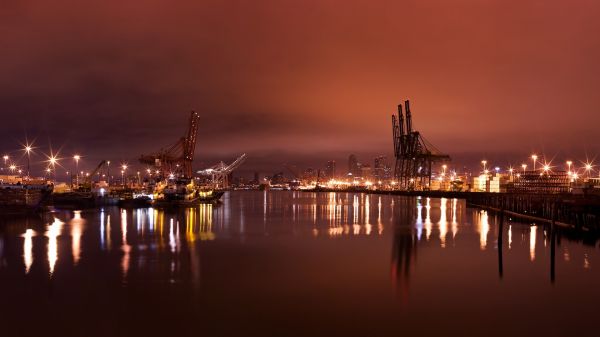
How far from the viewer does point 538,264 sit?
60.6 ft

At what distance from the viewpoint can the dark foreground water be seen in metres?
11.3

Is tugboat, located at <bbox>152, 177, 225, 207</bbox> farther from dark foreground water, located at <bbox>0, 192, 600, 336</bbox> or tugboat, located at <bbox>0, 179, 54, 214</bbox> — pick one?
dark foreground water, located at <bbox>0, 192, 600, 336</bbox>

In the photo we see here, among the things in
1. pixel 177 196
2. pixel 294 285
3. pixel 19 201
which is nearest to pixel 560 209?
pixel 294 285

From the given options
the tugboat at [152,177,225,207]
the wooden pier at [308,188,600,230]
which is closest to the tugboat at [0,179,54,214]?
the tugboat at [152,177,225,207]

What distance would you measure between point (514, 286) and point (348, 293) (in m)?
5.29

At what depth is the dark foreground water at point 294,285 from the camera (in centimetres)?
1126

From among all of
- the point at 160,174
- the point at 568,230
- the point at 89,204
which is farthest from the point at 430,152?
the point at 568,230

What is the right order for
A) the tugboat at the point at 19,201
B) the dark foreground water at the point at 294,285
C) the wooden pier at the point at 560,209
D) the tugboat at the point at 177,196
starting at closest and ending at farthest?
the dark foreground water at the point at 294,285, the wooden pier at the point at 560,209, the tugboat at the point at 19,201, the tugboat at the point at 177,196

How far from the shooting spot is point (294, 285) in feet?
49.1

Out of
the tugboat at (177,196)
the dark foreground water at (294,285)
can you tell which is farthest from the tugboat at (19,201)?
the tugboat at (177,196)

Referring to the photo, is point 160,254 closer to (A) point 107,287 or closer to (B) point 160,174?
(A) point 107,287

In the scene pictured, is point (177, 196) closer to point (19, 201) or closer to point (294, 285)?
point (19, 201)

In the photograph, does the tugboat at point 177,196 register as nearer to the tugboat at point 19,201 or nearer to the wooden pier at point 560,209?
the tugboat at point 19,201

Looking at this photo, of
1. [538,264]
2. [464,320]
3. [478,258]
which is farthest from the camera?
[478,258]
